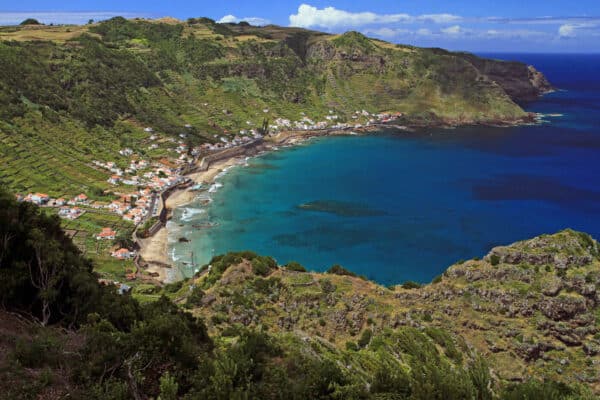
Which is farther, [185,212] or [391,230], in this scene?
[185,212]

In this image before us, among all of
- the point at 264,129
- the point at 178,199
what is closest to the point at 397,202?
the point at 178,199

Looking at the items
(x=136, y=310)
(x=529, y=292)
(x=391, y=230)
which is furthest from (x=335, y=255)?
(x=136, y=310)

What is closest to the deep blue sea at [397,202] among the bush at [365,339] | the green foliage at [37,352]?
the bush at [365,339]

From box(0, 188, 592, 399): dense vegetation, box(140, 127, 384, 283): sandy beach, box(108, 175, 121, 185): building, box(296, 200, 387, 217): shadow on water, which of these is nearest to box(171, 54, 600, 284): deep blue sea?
box(296, 200, 387, 217): shadow on water

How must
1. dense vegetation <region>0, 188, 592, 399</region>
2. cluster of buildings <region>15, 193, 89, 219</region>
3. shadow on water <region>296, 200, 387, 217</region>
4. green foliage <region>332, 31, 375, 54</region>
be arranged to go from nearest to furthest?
dense vegetation <region>0, 188, 592, 399</region>
cluster of buildings <region>15, 193, 89, 219</region>
shadow on water <region>296, 200, 387, 217</region>
green foliage <region>332, 31, 375, 54</region>

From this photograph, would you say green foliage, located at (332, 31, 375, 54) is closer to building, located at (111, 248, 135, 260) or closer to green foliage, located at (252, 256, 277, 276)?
building, located at (111, 248, 135, 260)

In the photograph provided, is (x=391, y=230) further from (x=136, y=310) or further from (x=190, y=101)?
(x=190, y=101)

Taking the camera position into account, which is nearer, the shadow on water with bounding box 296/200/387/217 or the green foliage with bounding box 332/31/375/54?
the shadow on water with bounding box 296/200/387/217
